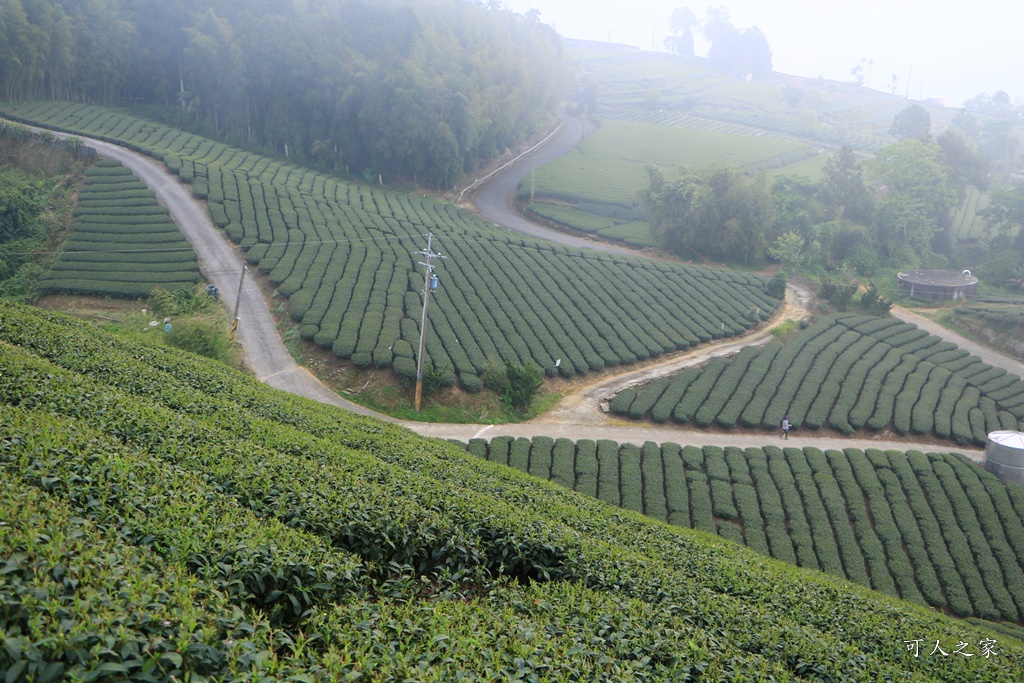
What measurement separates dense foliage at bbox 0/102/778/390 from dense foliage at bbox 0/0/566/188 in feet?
17.8

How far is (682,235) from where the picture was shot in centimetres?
5459

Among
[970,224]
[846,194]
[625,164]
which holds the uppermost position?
[625,164]

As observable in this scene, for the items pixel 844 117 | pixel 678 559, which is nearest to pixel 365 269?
pixel 678 559

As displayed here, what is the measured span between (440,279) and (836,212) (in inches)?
1538

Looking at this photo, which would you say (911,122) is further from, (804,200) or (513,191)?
(513,191)

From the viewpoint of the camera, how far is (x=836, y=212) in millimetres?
60875

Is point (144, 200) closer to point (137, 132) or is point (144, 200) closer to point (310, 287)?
point (310, 287)

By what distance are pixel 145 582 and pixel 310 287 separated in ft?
93.5

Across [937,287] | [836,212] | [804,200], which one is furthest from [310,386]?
[836,212]

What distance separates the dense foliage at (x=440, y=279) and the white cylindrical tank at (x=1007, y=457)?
13389 mm

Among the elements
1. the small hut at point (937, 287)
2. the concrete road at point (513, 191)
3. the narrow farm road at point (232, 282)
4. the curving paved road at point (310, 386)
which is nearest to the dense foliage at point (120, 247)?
the narrow farm road at point (232, 282)

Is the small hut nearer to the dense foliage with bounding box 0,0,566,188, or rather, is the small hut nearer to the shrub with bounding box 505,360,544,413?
the dense foliage with bounding box 0,0,566,188

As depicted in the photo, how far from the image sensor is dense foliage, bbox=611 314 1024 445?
29.7 metres

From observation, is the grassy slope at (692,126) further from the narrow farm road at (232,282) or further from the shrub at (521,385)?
the shrub at (521,385)
